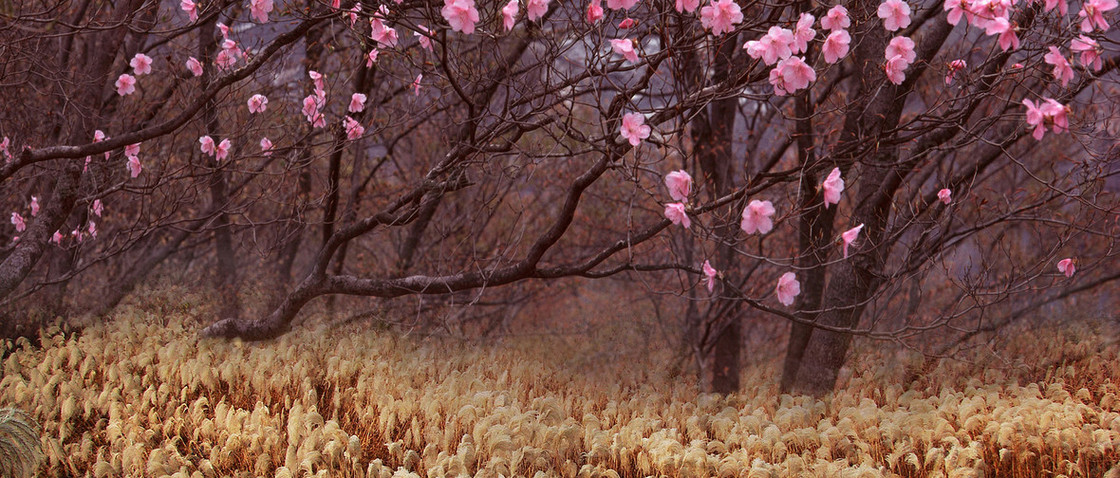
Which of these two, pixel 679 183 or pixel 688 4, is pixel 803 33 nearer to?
pixel 688 4

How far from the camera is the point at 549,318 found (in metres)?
17.8

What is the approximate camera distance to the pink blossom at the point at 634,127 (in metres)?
4.26

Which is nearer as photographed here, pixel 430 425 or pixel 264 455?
pixel 264 455

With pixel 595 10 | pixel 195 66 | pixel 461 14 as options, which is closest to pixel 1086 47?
pixel 595 10

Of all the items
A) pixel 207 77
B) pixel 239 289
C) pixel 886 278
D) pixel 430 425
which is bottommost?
pixel 430 425

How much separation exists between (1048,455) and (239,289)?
10107 mm

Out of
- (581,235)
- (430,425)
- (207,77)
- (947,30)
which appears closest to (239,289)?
(207,77)

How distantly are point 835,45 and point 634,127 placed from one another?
120cm

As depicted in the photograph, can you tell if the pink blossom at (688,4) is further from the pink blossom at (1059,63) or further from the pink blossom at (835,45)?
the pink blossom at (1059,63)

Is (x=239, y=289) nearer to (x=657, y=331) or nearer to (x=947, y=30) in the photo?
(x=657, y=331)

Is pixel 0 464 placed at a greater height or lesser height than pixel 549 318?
lesser

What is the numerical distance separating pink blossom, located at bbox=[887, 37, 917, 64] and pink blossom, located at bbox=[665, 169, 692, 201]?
5.09 ft

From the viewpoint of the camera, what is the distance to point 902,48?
4.59 m

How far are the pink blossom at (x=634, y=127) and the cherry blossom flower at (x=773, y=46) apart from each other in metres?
0.68
